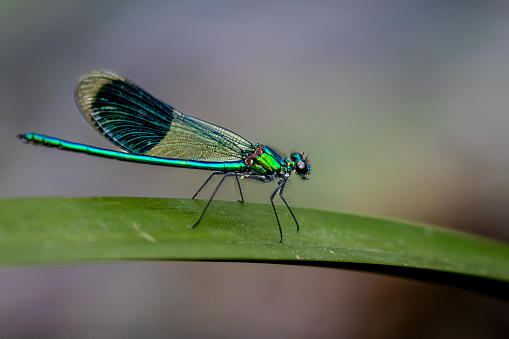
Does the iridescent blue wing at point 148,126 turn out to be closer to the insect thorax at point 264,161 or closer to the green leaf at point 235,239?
the insect thorax at point 264,161

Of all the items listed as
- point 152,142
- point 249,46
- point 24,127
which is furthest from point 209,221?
point 249,46

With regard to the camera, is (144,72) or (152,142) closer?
(152,142)

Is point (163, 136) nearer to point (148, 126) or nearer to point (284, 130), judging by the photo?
point (148, 126)

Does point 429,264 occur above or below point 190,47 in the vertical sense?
below

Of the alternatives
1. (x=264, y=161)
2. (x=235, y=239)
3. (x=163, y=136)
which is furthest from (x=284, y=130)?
(x=235, y=239)

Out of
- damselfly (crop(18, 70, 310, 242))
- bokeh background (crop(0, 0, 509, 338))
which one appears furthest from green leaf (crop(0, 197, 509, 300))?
bokeh background (crop(0, 0, 509, 338))

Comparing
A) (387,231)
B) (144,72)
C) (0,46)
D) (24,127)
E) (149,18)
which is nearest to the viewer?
(387,231)

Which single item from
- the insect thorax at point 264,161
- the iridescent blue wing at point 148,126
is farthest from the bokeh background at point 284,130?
the iridescent blue wing at point 148,126

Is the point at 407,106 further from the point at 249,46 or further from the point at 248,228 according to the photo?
the point at 248,228
